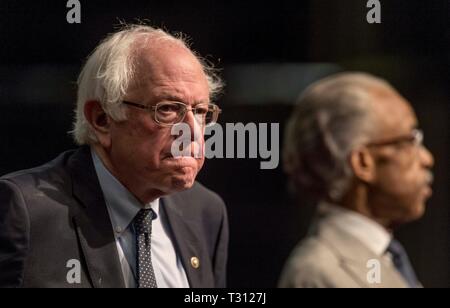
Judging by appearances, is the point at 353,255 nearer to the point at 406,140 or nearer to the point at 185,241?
the point at 406,140

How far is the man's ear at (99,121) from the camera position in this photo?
7.68 feet

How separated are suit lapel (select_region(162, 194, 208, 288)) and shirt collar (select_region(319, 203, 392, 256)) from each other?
378mm

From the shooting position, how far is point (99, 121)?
2.34 meters

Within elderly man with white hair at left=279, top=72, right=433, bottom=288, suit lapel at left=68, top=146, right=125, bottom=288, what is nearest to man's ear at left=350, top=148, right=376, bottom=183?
elderly man with white hair at left=279, top=72, right=433, bottom=288

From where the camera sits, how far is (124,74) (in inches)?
90.9

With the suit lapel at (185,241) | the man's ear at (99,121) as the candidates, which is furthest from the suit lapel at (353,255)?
the man's ear at (99,121)

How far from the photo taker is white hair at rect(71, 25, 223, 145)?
2311 mm

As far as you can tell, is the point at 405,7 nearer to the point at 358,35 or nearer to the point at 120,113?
the point at 358,35

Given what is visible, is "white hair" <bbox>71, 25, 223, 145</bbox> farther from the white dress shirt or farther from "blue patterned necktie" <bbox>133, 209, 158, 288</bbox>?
"blue patterned necktie" <bbox>133, 209, 158, 288</bbox>

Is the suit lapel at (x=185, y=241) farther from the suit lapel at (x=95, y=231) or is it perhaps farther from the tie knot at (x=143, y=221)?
the suit lapel at (x=95, y=231)

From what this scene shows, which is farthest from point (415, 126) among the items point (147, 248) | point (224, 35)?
point (147, 248)

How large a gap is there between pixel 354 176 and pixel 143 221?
56 cm

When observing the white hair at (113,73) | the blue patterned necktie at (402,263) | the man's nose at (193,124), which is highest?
the white hair at (113,73)

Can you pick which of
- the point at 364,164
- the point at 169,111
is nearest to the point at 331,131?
the point at 364,164
